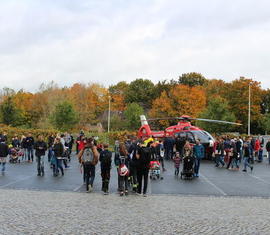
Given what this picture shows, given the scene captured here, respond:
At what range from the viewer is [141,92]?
8894 centimetres

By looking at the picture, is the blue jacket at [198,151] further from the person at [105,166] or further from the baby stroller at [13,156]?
the baby stroller at [13,156]

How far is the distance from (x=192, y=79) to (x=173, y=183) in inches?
2775

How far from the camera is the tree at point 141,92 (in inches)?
3507

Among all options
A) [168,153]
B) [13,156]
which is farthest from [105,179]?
[168,153]

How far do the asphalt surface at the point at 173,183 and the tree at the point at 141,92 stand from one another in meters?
68.8

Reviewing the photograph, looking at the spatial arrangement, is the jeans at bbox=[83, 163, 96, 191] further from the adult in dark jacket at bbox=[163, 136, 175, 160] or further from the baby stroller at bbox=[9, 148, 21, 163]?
the adult in dark jacket at bbox=[163, 136, 175, 160]

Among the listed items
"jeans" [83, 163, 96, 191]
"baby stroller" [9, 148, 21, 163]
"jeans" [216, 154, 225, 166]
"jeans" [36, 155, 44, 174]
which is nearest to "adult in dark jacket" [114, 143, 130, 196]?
"jeans" [83, 163, 96, 191]

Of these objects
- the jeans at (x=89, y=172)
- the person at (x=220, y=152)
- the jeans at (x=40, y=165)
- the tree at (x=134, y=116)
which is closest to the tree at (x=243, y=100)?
the tree at (x=134, y=116)

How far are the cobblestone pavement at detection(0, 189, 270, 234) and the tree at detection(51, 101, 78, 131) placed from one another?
44.2m

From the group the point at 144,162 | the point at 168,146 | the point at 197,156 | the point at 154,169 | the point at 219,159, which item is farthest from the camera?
the point at 168,146

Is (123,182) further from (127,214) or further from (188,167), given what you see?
(188,167)

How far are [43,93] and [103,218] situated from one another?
232 feet

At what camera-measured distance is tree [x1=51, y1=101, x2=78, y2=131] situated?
188 feet

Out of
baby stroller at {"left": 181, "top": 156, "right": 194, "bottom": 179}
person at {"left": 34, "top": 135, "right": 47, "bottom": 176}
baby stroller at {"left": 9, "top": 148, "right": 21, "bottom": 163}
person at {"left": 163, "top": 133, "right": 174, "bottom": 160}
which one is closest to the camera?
baby stroller at {"left": 181, "top": 156, "right": 194, "bottom": 179}
